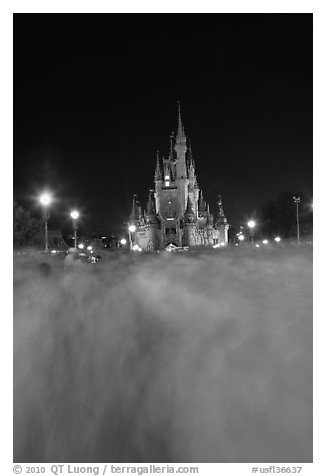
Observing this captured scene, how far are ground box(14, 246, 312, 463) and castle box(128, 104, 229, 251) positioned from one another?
9026cm

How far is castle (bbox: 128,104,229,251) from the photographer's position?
104875 millimetres

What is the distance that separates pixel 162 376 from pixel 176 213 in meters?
100

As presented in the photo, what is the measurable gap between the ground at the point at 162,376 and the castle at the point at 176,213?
9026cm

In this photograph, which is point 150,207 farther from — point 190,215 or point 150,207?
point 190,215

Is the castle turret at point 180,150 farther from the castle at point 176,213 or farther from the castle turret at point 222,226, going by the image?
the castle turret at point 222,226

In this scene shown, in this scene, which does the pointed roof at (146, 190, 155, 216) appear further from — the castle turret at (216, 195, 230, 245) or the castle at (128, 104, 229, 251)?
the castle turret at (216, 195, 230, 245)

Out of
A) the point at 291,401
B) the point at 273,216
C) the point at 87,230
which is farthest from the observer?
the point at 87,230

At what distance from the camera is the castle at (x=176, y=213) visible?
104875 mm

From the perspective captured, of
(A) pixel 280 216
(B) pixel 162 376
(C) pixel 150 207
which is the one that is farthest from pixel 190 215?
(B) pixel 162 376

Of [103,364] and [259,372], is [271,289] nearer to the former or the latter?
[259,372]

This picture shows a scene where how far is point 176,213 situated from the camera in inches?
4309
